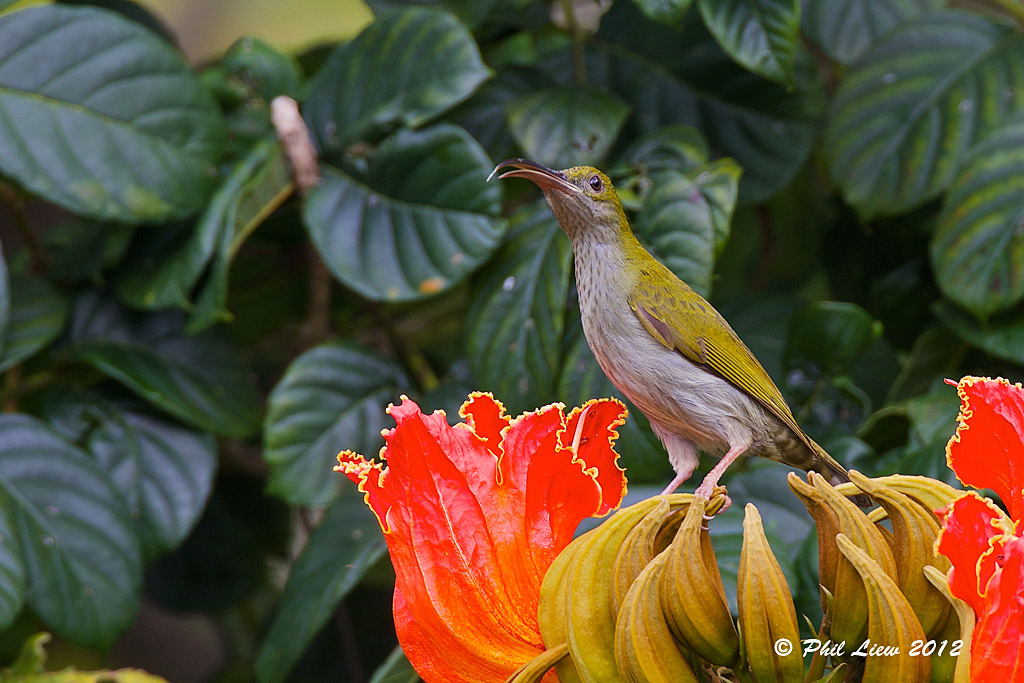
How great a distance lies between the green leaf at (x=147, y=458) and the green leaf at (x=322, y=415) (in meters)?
0.21

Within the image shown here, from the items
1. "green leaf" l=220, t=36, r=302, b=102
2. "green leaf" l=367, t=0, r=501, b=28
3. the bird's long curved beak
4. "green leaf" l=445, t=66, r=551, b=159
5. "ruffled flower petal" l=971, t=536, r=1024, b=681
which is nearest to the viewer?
"ruffled flower petal" l=971, t=536, r=1024, b=681

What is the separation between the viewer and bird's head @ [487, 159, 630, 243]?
1.37 m

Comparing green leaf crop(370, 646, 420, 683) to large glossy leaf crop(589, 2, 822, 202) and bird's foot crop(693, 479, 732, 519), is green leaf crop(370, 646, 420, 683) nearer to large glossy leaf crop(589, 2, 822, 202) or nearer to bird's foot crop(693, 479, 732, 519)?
bird's foot crop(693, 479, 732, 519)

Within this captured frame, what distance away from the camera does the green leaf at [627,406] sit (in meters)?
1.70

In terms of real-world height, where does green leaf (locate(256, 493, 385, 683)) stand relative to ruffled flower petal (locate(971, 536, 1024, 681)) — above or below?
below

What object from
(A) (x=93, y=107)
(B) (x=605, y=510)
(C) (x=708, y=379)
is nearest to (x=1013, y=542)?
(B) (x=605, y=510)

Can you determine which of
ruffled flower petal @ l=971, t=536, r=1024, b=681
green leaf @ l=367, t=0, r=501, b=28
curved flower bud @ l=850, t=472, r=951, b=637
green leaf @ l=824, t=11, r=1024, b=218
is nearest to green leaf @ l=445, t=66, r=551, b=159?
green leaf @ l=367, t=0, r=501, b=28

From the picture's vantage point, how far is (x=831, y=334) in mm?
1779

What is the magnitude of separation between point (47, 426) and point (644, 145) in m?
1.32

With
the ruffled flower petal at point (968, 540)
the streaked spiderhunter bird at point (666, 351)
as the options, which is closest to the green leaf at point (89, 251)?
the streaked spiderhunter bird at point (666, 351)

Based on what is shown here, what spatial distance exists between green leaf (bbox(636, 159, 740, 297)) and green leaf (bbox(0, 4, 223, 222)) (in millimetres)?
940

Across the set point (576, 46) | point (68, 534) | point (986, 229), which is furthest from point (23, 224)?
point (986, 229)

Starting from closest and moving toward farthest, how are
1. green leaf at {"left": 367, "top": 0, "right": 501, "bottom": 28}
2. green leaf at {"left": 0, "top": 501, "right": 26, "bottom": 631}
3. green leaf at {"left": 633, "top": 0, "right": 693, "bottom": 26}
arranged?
green leaf at {"left": 0, "top": 501, "right": 26, "bottom": 631} → green leaf at {"left": 633, "top": 0, "right": 693, "bottom": 26} → green leaf at {"left": 367, "top": 0, "right": 501, "bottom": 28}

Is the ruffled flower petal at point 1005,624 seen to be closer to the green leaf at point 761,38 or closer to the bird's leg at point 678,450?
the bird's leg at point 678,450
